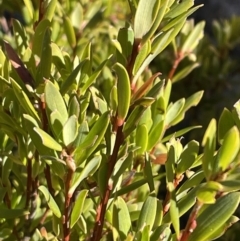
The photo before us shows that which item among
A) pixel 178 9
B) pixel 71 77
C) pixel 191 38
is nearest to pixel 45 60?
pixel 71 77

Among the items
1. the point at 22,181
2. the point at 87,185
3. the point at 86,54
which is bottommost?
the point at 22,181

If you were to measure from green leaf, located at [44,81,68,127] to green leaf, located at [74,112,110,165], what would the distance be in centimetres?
3

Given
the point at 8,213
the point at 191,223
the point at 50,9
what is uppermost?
the point at 50,9

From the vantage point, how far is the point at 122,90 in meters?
0.50

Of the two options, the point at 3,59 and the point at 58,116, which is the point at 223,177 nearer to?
the point at 58,116

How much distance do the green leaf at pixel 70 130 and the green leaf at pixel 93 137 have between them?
0.01m

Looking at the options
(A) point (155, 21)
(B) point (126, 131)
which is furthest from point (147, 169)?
(A) point (155, 21)

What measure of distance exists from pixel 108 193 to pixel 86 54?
20cm

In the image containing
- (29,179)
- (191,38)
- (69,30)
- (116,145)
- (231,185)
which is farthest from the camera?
(191,38)

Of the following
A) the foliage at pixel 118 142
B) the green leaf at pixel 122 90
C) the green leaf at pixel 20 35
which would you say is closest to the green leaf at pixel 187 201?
the foliage at pixel 118 142

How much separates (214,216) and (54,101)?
7.4 inches

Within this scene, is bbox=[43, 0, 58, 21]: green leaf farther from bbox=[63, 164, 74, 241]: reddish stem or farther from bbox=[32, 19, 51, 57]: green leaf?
bbox=[63, 164, 74, 241]: reddish stem

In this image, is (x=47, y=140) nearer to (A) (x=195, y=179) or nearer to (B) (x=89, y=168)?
(B) (x=89, y=168)

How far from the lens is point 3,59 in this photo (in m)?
0.62
